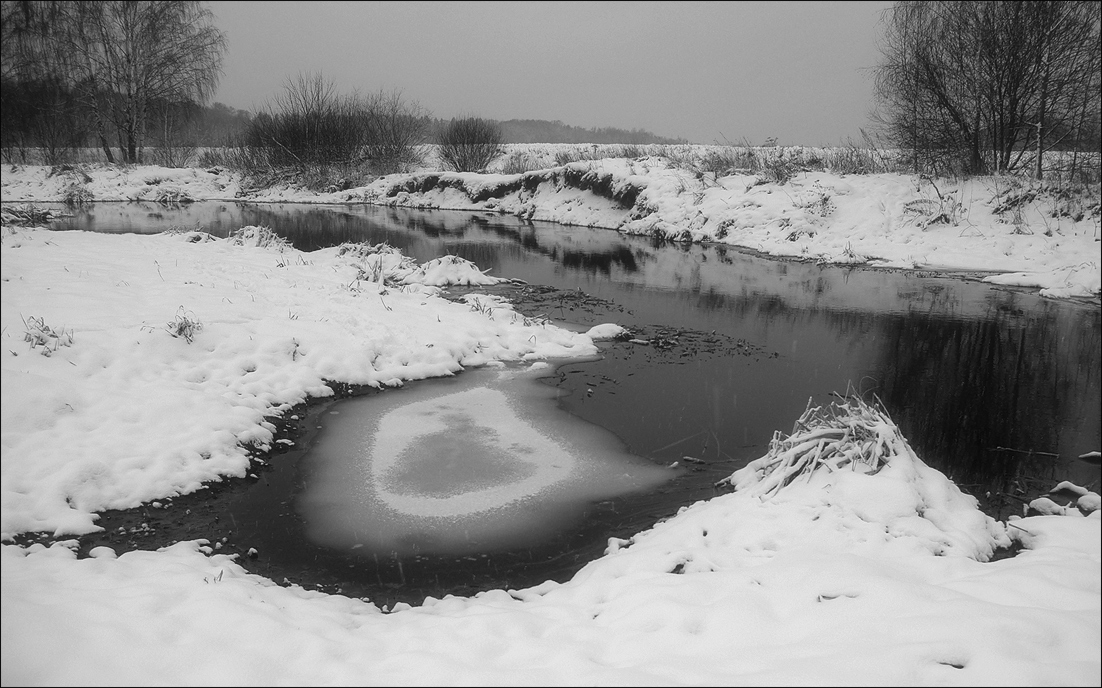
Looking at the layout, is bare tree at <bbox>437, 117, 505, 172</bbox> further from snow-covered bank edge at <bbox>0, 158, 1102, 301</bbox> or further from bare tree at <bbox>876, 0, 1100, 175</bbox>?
bare tree at <bbox>876, 0, 1100, 175</bbox>

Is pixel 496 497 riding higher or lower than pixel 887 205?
lower

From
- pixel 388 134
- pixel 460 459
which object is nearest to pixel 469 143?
pixel 388 134

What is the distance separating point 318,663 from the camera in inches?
101

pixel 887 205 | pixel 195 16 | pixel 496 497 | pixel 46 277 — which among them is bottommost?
pixel 496 497

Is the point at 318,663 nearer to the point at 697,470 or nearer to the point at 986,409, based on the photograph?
the point at 697,470

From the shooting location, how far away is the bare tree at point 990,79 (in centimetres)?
A: 1412

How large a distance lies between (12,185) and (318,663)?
91.6 feet

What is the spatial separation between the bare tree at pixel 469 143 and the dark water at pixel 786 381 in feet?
77.6

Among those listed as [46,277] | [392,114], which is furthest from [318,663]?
[392,114]

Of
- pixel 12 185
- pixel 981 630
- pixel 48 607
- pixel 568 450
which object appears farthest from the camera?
pixel 12 185

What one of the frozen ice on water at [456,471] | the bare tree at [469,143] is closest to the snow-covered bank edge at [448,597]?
the frozen ice on water at [456,471]

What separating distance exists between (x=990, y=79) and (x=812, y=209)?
5171mm

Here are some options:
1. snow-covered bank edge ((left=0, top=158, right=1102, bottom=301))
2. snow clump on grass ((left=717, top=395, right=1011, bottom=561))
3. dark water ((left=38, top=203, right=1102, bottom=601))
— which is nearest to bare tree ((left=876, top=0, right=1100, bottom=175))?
snow-covered bank edge ((left=0, top=158, right=1102, bottom=301))

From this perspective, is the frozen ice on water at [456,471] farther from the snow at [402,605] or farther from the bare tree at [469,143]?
the bare tree at [469,143]
